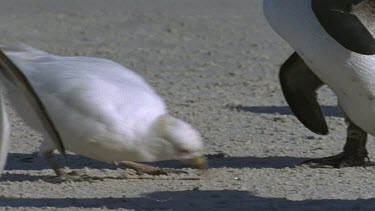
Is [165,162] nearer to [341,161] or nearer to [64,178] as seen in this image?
[64,178]

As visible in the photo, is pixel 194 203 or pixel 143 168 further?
pixel 143 168

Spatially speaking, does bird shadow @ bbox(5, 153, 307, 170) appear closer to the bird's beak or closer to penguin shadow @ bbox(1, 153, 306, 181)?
penguin shadow @ bbox(1, 153, 306, 181)

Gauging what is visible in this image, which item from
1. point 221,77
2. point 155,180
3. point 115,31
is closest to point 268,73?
point 221,77

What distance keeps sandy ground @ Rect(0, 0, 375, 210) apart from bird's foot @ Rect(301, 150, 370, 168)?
8 centimetres

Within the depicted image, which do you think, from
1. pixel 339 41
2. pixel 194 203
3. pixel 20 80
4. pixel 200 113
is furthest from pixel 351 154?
pixel 20 80

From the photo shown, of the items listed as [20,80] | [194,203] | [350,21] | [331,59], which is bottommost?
[194,203]

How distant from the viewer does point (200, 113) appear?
10039mm

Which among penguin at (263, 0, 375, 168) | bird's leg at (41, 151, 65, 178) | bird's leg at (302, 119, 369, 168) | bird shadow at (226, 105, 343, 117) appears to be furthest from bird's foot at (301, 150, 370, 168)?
bird shadow at (226, 105, 343, 117)

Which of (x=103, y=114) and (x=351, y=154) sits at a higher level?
(x=103, y=114)

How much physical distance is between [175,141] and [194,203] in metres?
0.47

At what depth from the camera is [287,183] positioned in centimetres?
759

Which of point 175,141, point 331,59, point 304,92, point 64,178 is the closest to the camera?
point 331,59

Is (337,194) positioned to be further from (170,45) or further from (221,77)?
(170,45)

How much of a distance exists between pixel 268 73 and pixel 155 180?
4.50m
